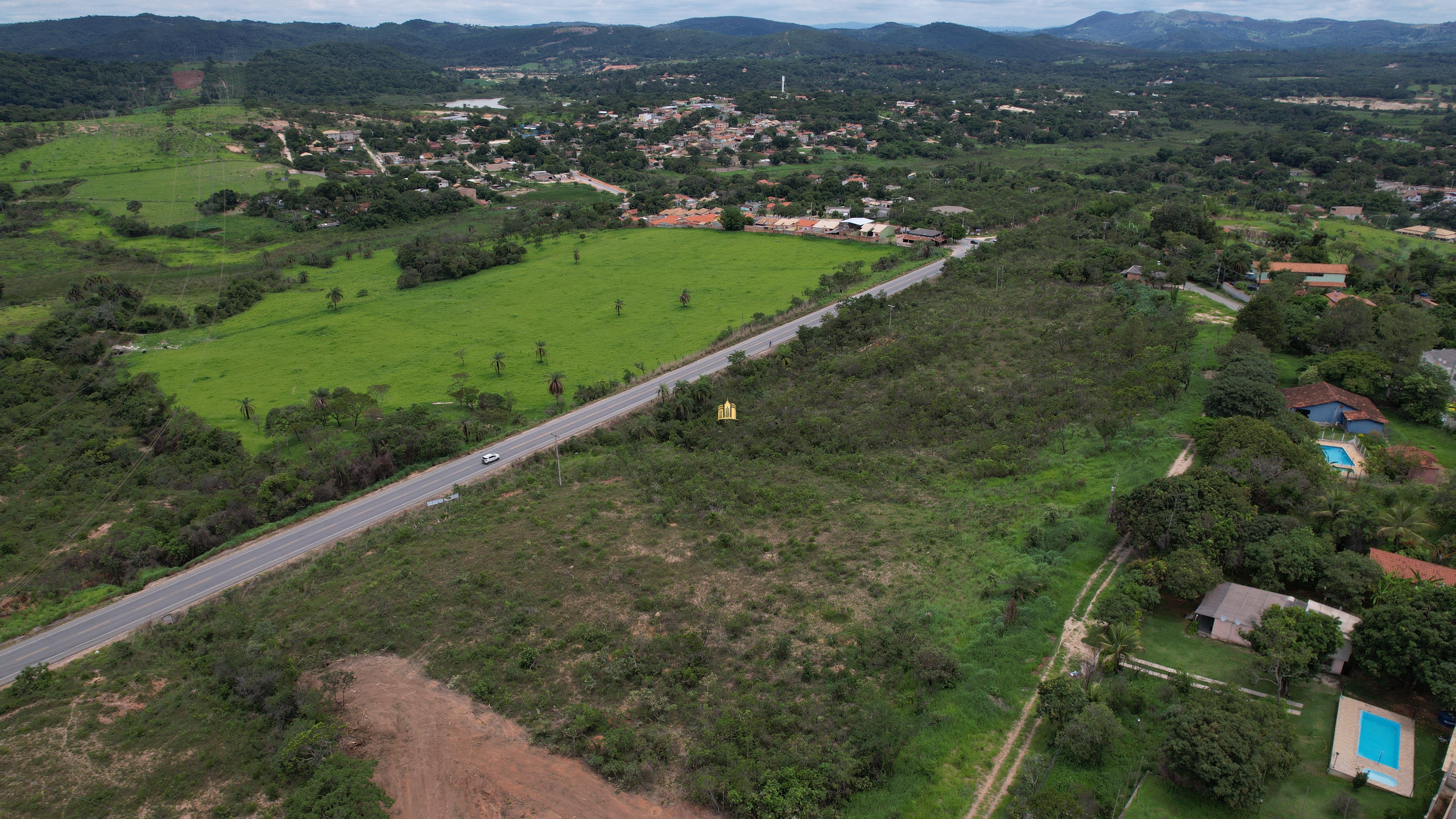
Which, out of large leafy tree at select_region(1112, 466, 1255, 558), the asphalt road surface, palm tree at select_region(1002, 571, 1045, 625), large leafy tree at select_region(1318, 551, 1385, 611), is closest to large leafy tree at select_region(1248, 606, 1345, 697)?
large leafy tree at select_region(1318, 551, 1385, 611)

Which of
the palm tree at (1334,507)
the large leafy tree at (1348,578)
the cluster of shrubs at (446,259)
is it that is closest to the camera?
the large leafy tree at (1348,578)

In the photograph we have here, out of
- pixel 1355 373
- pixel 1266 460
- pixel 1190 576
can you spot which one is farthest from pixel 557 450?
pixel 1355 373

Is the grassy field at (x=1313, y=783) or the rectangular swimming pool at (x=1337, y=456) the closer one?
the grassy field at (x=1313, y=783)

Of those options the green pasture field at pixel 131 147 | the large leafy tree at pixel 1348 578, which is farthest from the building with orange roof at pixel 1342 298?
→ the green pasture field at pixel 131 147

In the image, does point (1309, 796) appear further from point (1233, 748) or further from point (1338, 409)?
point (1338, 409)

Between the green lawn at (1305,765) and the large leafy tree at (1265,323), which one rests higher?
the large leafy tree at (1265,323)

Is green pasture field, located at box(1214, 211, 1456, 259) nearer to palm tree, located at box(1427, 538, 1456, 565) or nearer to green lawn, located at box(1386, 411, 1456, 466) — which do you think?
green lawn, located at box(1386, 411, 1456, 466)

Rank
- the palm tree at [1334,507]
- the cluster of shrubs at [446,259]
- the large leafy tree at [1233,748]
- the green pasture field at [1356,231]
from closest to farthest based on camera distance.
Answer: the large leafy tree at [1233,748]
the palm tree at [1334,507]
the green pasture field at [1356,231]
the cluster of shrubs at [446,259]

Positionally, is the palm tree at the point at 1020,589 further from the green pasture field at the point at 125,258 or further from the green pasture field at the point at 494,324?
the green pasture field at the point at 125,258
